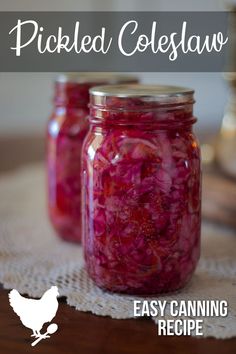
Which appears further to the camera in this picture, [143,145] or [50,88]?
[50,88]

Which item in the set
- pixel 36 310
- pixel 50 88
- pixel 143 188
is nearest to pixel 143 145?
pixel 143 188

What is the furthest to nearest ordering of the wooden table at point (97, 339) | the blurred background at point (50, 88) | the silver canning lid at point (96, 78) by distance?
the blurred background at point (50, 88)
the silver canning lid at point (96, 78)
the wooden table at point (97, 339)

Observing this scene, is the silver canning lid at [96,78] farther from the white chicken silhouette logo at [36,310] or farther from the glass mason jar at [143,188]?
the white chicken silhouette logo at [36,310]

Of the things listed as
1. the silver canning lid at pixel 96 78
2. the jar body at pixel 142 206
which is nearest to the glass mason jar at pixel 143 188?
the jar body at pixel 142 206

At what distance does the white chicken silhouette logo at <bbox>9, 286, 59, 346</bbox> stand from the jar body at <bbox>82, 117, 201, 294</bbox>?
7 centimetres

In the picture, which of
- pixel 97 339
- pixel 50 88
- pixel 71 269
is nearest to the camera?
pixel 97 339

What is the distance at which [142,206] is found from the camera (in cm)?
66

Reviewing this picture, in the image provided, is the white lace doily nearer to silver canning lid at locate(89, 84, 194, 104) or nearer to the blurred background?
silver canning lid at locate(89, 84, 194, 104)

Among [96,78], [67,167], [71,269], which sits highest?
[96,78]

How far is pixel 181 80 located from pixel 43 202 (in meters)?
0.59

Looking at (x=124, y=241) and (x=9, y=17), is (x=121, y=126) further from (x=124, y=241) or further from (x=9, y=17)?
(x=9, y=17)

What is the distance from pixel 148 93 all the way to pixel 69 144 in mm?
230

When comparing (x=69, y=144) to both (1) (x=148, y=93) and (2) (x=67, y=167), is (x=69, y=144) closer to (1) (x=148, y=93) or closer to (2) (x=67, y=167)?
(2) (x=67, y=167)

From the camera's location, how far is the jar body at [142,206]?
66cm
